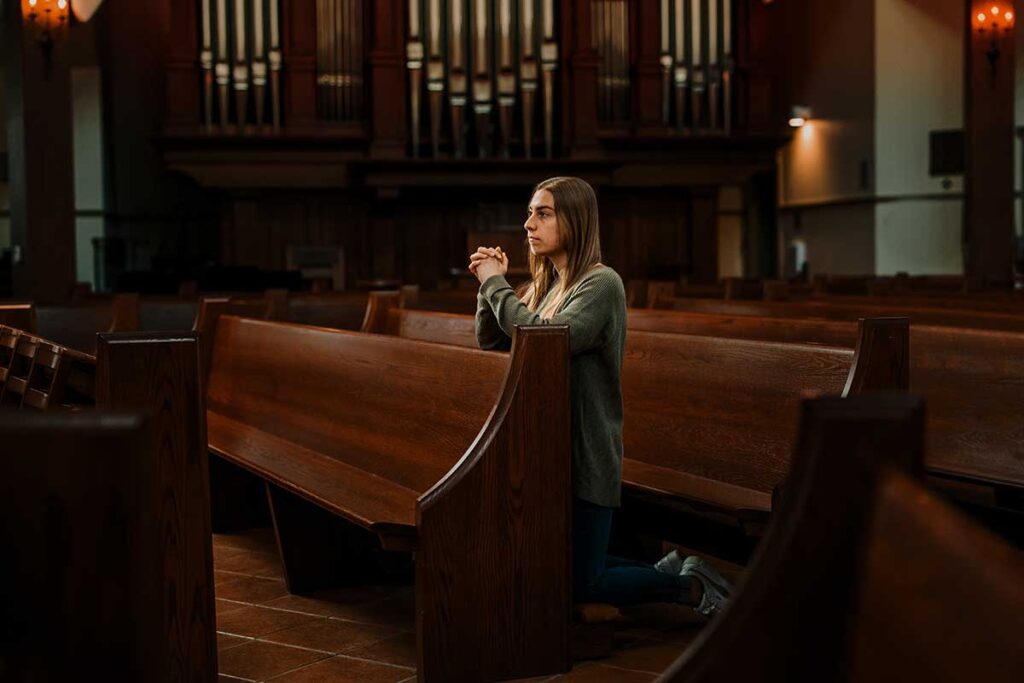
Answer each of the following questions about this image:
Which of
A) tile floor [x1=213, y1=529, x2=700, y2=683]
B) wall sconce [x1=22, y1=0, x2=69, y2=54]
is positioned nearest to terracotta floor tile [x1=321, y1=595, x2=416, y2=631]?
tile floor [x1=213, y1=529, x2=700, y2=683]

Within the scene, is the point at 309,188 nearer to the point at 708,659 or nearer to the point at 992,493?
the point at 992,493

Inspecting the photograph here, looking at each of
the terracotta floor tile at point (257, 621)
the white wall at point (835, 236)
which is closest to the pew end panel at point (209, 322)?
the terracotta floor tile at point (257, 621)

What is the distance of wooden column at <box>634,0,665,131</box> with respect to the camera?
15352mm

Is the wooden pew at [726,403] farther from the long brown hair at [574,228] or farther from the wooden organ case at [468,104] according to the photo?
the wooden organ case at [468,104]

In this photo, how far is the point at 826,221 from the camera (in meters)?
17.3

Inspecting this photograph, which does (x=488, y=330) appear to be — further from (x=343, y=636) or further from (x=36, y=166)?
(x=36, y=166)

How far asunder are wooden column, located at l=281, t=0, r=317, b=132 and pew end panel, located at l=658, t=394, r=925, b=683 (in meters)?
14.3

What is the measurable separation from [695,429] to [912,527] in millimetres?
2968

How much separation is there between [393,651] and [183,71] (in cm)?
1228

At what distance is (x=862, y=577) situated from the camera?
955 millimetres

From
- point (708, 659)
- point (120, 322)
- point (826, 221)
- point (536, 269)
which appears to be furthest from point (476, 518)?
point (826, 221)

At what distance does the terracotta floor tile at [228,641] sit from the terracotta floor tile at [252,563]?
79cm

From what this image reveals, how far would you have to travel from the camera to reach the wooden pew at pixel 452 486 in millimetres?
3195

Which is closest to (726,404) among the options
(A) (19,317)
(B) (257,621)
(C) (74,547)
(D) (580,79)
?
(B) (257,621)
